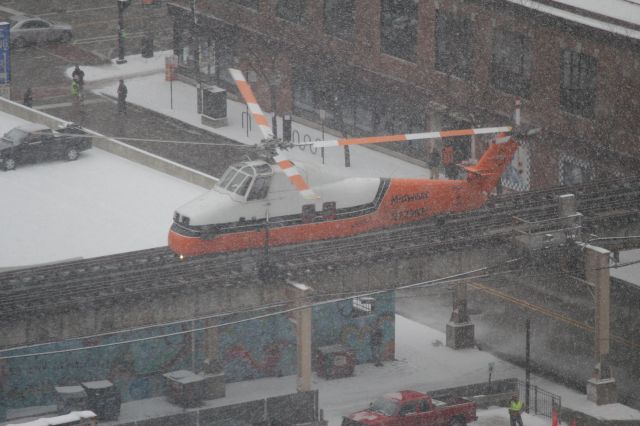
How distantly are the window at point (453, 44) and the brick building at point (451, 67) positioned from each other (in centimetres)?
6

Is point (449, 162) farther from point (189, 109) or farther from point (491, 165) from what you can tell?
point (189, 109)

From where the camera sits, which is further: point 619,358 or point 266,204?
point 619,358

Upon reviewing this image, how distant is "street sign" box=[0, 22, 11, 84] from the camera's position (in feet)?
251

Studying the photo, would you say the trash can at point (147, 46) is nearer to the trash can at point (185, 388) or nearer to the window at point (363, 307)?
the window at point (363, 307)

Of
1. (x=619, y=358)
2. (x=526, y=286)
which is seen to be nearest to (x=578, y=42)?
(x=526, y=286)

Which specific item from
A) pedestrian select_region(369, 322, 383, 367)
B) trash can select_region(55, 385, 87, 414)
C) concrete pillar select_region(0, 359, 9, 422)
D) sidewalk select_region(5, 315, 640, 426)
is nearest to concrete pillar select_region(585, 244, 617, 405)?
sidewalk select_region(5, 315, 640, 426)

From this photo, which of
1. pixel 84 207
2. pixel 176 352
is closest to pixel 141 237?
pixel 84 207

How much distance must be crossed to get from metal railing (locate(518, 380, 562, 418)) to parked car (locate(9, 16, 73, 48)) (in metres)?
44.8

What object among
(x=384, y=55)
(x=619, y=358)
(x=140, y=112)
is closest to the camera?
(x=619, y=358)

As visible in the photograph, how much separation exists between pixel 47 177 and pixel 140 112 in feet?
45.0

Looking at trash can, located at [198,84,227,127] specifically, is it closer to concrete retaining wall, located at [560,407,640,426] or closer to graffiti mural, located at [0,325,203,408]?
graffiti mural, located at [0,325,203,408]

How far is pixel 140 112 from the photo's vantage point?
79.8 metres

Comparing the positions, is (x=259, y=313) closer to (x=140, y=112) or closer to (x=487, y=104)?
(x=487, y=104)

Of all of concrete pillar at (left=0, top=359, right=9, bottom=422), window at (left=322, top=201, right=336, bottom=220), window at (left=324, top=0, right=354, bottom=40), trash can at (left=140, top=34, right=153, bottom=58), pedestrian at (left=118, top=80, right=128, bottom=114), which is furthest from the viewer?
trash can at (left=140, top=34, right=153, bottom=58)
